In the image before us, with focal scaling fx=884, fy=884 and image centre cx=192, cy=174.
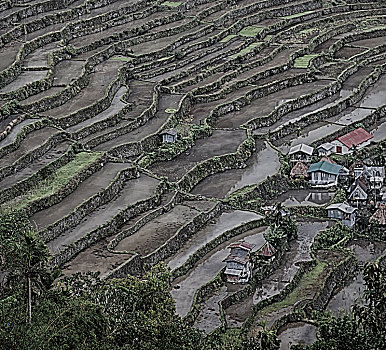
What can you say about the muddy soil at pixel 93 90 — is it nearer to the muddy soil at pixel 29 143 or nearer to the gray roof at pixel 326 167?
the muddy soil at pixel 29 143

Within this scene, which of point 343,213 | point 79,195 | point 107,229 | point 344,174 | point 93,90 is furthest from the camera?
point 93,90

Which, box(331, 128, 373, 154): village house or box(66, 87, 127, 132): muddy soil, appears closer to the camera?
box(66, 87, 127, 132): muddy soil

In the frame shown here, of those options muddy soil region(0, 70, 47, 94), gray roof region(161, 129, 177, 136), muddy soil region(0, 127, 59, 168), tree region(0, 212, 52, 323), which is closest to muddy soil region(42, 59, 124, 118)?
muddy soil region(0, 127, 59, 168)

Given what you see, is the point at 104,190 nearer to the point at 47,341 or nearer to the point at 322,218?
the point at 322,218

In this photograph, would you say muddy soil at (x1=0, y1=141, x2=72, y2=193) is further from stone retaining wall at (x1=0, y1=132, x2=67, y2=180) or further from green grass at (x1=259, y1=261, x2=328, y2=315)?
green grass at (x1=259, y1=261, x2=328, y2=315)

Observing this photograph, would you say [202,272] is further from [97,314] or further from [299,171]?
[97,314]

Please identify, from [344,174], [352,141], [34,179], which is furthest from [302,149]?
[34,179]
